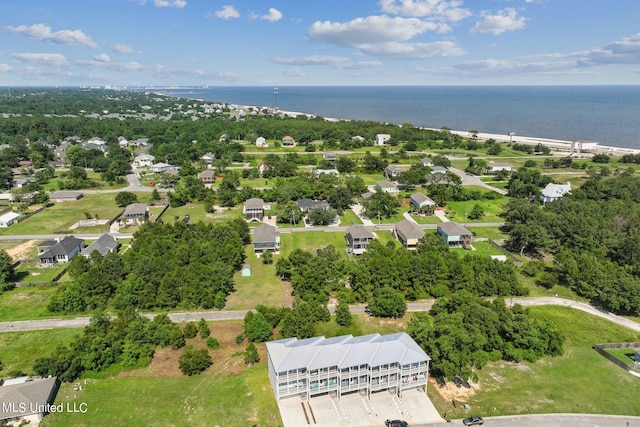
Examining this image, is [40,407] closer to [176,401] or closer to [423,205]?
[176,401]

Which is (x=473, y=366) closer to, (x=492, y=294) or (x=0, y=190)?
(x=492, y=294)

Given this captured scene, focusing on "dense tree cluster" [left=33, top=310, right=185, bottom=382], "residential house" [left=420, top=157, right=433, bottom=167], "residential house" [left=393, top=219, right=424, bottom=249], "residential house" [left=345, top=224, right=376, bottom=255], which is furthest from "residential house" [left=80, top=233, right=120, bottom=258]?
"residential house" [left=420, top=157, right=433, bottom=167]

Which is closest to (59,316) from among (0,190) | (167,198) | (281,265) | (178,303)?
(178,303)

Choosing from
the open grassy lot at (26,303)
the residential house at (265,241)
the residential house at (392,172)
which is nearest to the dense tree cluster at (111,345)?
the open grassy lot at (26,303)

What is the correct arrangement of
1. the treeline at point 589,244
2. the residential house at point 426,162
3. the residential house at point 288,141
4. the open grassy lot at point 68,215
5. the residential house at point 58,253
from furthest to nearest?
the residential house at point 288,141, the residential house at point 426,162, the open grassy lot at point 68,215, the residential house at point 58,253, the treeline at point 589,244

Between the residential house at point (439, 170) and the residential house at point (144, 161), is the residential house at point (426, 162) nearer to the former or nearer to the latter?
the residential house at point (439, 170)

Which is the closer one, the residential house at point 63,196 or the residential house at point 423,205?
the residential house at point 423,205

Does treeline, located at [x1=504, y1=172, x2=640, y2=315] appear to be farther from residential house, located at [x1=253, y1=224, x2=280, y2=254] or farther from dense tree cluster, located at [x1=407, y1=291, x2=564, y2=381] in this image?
residential house, located at [x1=253, y1=224, x2=280, y2=254]
